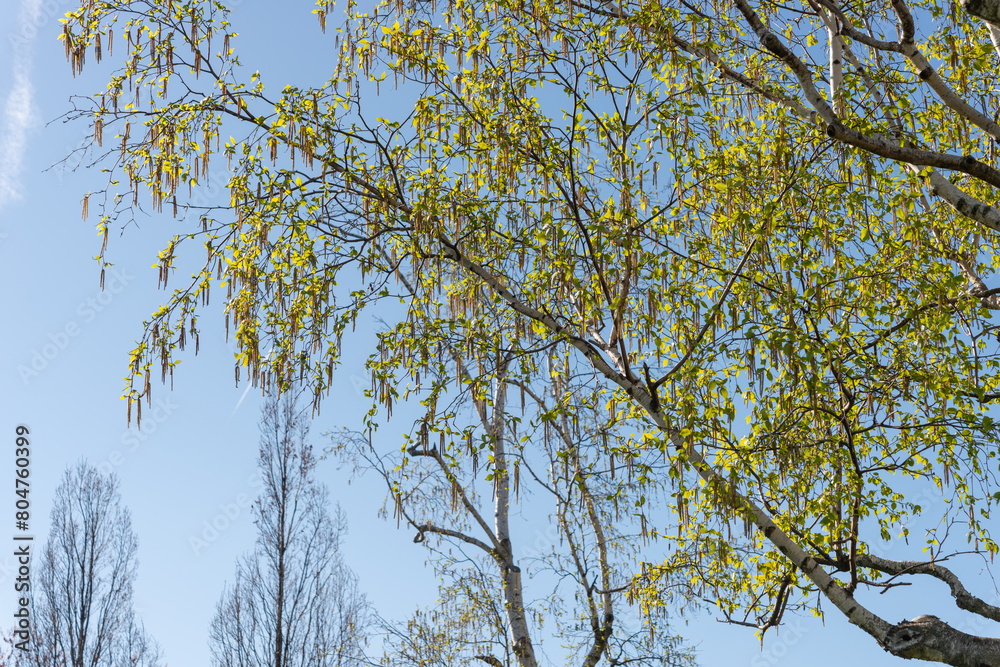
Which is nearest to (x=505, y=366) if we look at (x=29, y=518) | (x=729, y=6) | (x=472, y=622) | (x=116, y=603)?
Answer: (x=729, y=6)

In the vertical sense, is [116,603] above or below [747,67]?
below

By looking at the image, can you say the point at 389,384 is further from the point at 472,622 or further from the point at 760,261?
the point at 472,622

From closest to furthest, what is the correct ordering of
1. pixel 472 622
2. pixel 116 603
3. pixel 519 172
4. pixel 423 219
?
pixel 423 219 < pixel 519 172 < pixel 472 622 < pixel 116 603

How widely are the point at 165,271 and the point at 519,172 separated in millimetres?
3126

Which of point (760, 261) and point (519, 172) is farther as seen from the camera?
point (519, 172)

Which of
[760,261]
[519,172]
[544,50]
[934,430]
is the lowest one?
[934,430]

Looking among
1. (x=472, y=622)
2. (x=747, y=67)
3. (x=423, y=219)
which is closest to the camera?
(x=423, y=219)

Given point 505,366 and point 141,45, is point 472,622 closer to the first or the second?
point 505,366

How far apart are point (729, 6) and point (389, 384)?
4.87 m

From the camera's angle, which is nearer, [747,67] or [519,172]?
[519,172]

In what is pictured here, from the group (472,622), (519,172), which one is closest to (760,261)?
(519,172)

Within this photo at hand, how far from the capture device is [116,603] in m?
17.0

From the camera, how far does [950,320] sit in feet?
22.5

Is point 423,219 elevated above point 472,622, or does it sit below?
above
